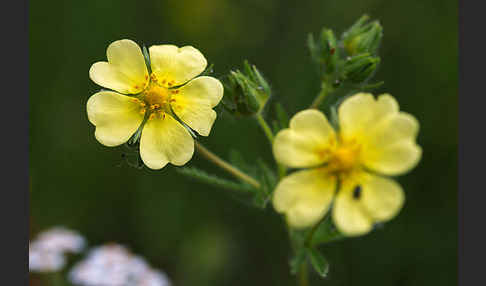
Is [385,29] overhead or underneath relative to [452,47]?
overhead

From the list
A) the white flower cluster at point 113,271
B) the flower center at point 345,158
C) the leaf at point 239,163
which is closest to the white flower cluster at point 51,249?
the white flower cluster at point 113,271

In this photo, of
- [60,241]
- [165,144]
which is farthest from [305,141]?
[60,241]

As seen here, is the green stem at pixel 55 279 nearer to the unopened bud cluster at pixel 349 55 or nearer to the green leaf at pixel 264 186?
the green leaf at pixel 264 186

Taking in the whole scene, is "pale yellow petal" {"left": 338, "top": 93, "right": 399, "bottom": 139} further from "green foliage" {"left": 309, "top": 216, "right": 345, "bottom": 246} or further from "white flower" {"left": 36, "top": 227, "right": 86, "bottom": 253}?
"white flower" {"left": 36, "top": 227, "right": 86, "bottom": 253}

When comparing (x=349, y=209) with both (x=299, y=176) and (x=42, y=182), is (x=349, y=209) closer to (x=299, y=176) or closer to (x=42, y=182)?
(x=299, y=176)

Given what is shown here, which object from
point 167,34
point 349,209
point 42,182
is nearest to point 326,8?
point 167,34
